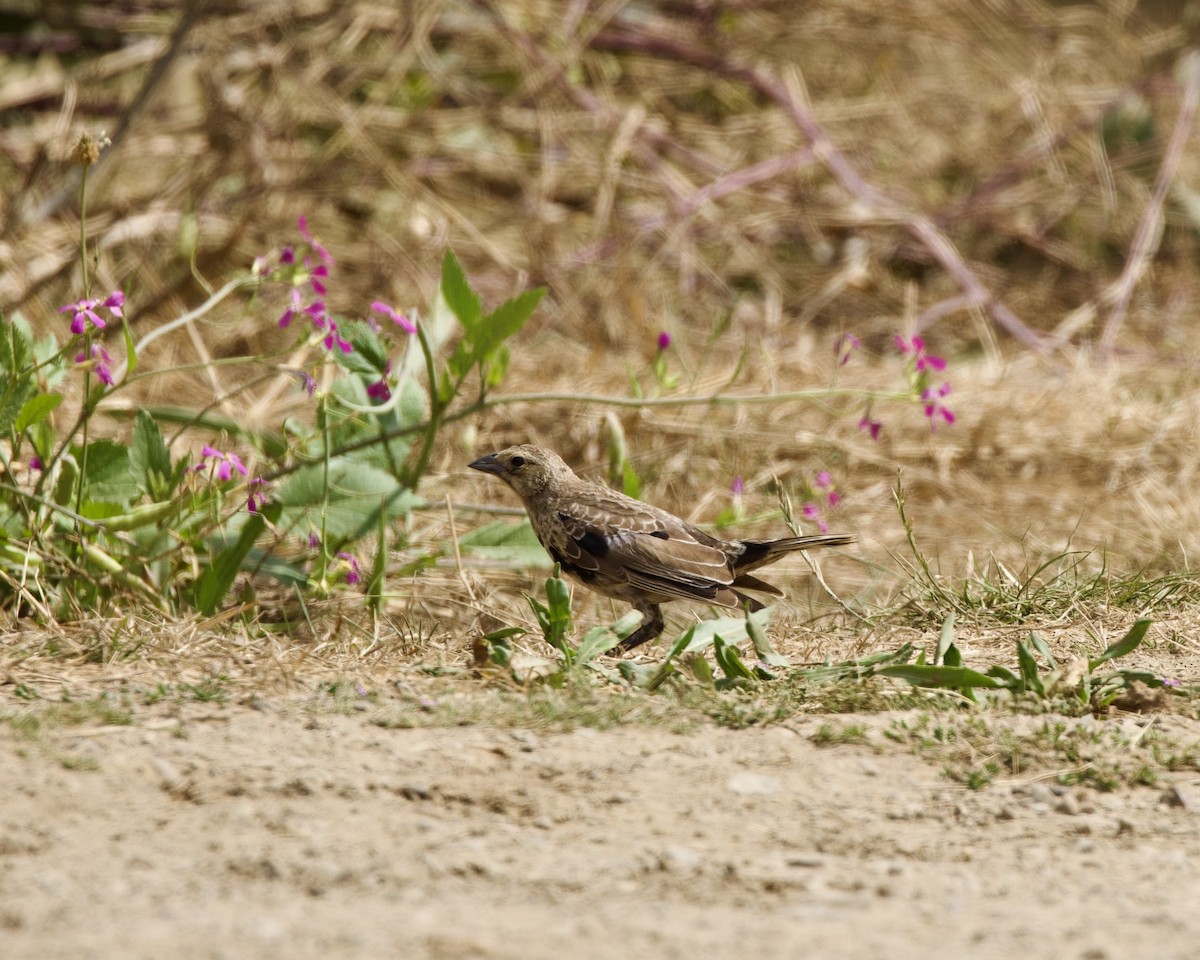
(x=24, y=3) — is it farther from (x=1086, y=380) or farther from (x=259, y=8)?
(x=1086, y=380)

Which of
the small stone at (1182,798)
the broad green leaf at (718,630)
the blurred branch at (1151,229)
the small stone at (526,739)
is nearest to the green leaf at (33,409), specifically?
the small stone at (526,739)

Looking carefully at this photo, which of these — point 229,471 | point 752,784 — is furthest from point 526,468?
point 752,784

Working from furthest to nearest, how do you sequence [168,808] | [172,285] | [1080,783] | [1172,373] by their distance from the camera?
[1172,373] → [172,285] → [1080,783] → [168,808]

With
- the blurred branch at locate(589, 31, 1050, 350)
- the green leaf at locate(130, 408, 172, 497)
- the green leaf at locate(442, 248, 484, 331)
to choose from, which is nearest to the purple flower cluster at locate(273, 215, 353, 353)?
the green leaf at locate(442, 248, 484, 331)

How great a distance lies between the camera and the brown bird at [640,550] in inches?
153

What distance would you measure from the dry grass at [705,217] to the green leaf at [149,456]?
776mm

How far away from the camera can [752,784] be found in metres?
2.78

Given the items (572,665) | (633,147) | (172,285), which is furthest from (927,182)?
(572,665)

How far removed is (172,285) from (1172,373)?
460 cm

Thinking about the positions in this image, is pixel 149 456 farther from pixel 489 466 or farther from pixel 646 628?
pixel 646 628

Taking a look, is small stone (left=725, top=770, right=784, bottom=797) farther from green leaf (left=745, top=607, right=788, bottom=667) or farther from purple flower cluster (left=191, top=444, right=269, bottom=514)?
purple flower cluster (left=191, top=444, right=269, bottom=514)

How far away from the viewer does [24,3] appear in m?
8.15

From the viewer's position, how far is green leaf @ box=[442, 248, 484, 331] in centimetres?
385

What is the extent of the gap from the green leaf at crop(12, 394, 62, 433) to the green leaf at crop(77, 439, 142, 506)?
0.22 m
